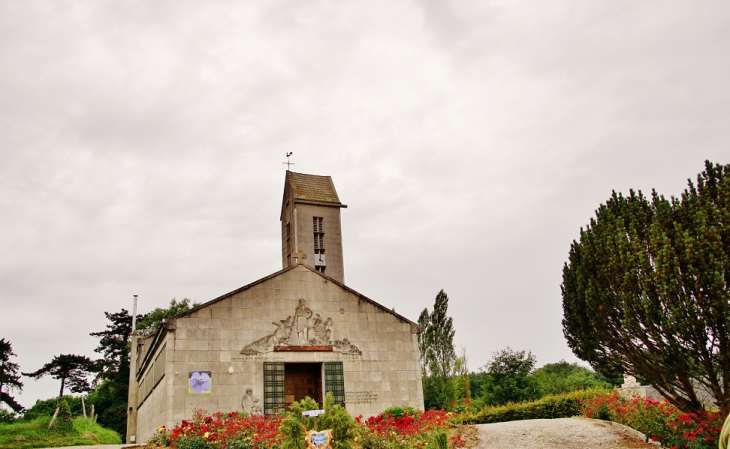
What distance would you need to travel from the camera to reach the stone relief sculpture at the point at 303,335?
2128 cm

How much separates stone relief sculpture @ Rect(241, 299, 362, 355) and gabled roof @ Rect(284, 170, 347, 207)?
10823mm

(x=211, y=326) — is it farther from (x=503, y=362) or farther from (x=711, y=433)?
(x=503, y=362)

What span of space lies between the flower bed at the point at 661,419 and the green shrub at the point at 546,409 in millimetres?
1379

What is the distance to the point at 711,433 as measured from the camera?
1323 cm

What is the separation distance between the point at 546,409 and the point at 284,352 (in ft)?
35.9

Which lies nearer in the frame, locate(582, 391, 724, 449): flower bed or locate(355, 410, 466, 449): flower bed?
locate(582, 391, 724, 449): flower bed

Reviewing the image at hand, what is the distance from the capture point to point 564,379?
165 feet

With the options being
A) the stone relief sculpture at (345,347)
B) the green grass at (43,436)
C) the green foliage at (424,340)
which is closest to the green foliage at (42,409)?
the green grass at (43,436)

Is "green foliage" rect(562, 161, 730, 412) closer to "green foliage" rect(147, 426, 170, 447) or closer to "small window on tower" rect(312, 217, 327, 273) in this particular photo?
"green foliage" rect(147, 426, 170, 447)

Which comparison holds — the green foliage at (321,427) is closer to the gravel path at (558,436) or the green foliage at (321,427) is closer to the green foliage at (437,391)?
the gravel path at (558,436)

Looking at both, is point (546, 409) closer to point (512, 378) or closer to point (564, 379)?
point (512, 378)

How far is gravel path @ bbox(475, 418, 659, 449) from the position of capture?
15.9 m

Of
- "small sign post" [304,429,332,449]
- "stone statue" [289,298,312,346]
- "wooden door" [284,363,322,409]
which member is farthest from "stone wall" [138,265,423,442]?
"small sign post" [304,429,332,449]

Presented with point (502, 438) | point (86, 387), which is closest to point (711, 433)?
point (502, 438)
